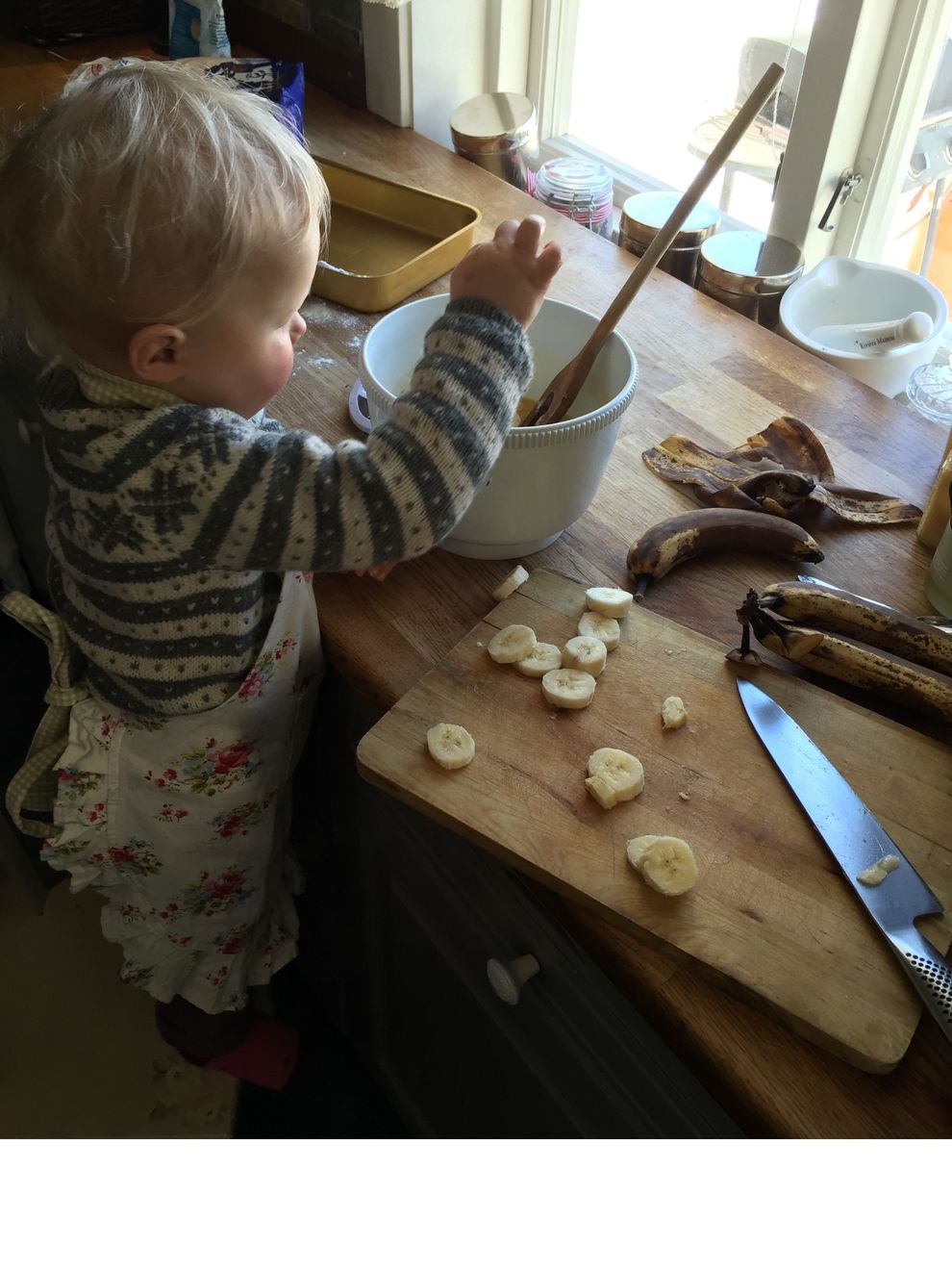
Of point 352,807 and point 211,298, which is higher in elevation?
point 211,298

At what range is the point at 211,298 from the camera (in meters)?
0.63

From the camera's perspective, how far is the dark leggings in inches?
43.9

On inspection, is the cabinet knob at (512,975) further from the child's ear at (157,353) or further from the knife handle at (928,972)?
the child's ear at (157,353)

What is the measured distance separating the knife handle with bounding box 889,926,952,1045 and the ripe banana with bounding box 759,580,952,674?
9.5 inches

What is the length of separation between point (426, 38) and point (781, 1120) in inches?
57.6

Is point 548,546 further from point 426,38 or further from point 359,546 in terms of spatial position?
point 426,38

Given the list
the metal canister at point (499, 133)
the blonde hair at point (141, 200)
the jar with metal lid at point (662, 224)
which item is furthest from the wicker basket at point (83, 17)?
the blonde hair at point (141, 200)

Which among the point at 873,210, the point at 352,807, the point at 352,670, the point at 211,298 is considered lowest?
the point at 352,807

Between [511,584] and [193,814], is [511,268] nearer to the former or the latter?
[511,584]

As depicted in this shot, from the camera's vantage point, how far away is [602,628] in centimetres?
76

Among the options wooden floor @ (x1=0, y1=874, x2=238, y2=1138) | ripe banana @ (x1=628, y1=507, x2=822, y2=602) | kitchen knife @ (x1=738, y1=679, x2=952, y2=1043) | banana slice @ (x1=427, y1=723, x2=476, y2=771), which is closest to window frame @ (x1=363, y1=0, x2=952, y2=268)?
ripe banana @ (x1=628, y1=507, x2=822, y2=602)

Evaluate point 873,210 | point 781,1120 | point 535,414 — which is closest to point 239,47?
point 873,210

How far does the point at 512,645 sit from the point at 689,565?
213 mm

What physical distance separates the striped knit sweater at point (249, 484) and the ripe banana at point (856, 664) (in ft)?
0.82
